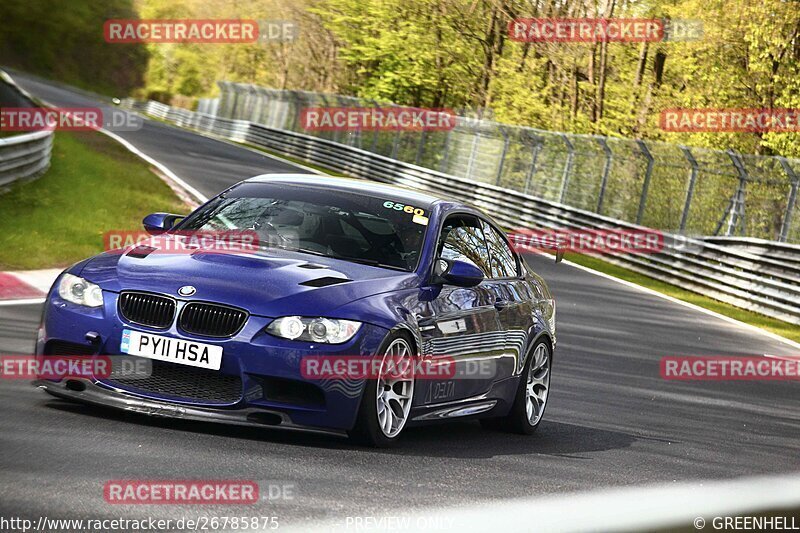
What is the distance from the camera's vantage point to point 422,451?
312 inches

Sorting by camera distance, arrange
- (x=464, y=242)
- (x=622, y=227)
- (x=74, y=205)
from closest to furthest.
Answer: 1. (x=464, y=242)
2. (x=74, y=205)
3. (x=622, y=227)

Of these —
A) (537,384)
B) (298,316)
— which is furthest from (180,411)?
(537,384)

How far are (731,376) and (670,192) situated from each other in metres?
15.1

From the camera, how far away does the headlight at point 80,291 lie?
24.2 feet

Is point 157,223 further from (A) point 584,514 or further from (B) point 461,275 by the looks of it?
(A) point 584,514

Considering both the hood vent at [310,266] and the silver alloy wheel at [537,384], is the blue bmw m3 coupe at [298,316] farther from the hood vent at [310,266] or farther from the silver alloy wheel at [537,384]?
the silver alloy wheel at [537,384]

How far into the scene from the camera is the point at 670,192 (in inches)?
1219

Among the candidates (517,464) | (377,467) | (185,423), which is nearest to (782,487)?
(517,464)

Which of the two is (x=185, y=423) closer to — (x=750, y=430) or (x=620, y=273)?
(x=750, y=430)

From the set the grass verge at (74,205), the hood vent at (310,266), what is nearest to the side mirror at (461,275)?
the hood vent at (310,266)

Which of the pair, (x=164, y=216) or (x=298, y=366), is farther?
(x=164, y=216)

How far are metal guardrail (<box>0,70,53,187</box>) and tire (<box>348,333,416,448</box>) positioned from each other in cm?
1271

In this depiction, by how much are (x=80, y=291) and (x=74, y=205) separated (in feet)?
49.2

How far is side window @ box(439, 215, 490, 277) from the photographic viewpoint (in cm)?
877
